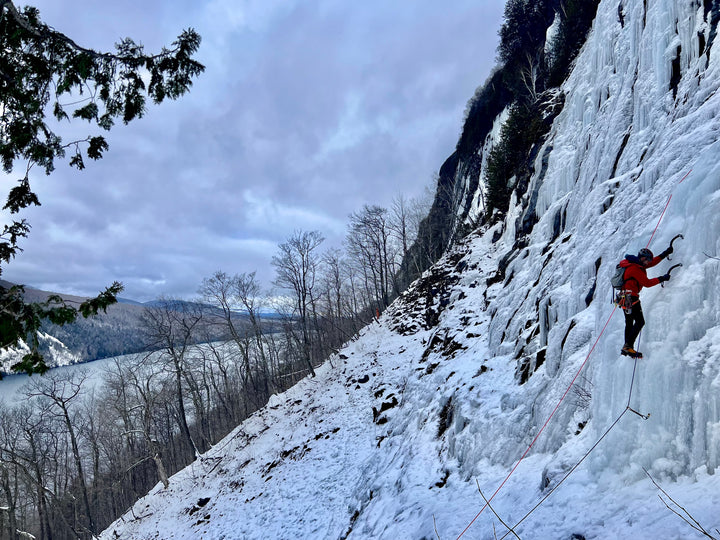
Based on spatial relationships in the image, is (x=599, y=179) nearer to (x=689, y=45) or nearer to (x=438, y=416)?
(x=689, y=45)

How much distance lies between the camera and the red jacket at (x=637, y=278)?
4.34 metres

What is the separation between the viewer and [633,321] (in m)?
4.37

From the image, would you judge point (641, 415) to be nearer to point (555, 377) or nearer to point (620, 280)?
point (620, 280)

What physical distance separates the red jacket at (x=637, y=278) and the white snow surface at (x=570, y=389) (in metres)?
0.17

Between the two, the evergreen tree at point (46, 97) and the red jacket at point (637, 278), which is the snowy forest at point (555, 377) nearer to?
the red jacket at point (637, 278)

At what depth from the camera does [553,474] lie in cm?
449

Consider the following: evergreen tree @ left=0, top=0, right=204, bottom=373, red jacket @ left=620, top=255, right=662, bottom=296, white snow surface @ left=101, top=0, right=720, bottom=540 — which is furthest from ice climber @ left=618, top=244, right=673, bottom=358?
evergreen tree @ left=0, top=0, right=204, bottom=373

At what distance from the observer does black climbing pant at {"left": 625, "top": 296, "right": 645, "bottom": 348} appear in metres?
4.31

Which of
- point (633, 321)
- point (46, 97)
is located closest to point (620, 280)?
point (633, 321)

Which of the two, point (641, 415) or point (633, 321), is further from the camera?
point (633, 321)

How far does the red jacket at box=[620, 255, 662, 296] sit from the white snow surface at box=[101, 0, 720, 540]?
165 millimetres

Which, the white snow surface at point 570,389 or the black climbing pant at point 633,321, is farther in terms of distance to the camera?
the black climbing pant at point 633,321

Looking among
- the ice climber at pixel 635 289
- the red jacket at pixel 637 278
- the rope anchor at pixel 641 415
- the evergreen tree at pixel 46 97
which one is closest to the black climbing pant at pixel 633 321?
the ice climber at pixel 635 289

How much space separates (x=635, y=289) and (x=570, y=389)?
191 centimetres
